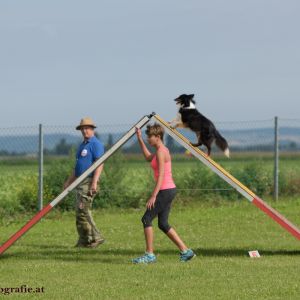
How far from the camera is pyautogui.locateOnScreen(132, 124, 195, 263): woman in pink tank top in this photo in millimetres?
9273

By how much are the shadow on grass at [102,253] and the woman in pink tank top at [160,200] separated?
1.79ft

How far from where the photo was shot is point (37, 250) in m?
11.0

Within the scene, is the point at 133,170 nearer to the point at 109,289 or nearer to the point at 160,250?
the point at 160,250

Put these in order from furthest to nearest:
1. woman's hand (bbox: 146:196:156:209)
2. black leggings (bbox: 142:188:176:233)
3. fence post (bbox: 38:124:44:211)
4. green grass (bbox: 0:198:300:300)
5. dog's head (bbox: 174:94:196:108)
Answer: fence post (bbox: 38:124:44:211), dog's head (bbox: 174:94:196:108), black leggings (bbox: 142:188:176:233), woman's hand (bbox: 146:196:156:209), green grass (bbox: 0:198:300:300)

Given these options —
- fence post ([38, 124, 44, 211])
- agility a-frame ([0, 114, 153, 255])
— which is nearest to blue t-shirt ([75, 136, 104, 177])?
agility a-frame ([0, 114, 153, 255])

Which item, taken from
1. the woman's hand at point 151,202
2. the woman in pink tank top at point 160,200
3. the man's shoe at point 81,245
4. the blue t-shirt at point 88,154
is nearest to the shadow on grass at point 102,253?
the man's shoe at point 81,245

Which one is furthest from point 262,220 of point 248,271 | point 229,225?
point 248,271

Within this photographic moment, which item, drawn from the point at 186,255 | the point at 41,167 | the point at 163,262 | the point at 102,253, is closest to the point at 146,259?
the point at 163,262

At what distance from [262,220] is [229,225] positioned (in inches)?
33.7

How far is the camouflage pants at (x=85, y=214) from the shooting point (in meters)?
11.1

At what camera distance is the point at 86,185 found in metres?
11.1

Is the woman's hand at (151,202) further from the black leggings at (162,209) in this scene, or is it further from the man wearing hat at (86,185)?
the man wearing hat at (86,185)

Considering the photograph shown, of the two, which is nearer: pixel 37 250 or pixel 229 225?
pixel 37 250

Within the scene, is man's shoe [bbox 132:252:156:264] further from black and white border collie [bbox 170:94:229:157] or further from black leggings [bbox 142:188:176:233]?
black and white border collie [bbox 170:94:229:157]
